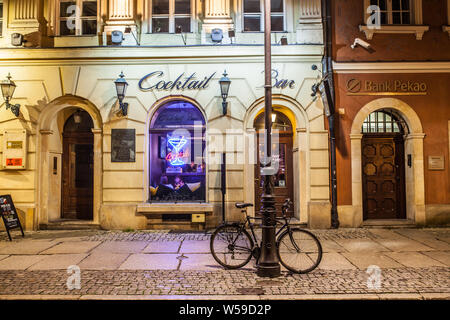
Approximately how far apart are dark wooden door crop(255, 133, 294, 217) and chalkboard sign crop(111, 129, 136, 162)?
4079mm

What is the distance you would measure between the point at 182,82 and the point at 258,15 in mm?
3396

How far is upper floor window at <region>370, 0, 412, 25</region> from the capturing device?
10500 mm

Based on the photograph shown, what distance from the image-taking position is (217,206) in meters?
10.0

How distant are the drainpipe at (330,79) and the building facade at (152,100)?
0.20 metres

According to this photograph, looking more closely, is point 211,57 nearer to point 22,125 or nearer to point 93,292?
point 22,125

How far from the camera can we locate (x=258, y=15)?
418 inches

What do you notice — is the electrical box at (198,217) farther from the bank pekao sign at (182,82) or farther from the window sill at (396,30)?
the window sill at (396,30)

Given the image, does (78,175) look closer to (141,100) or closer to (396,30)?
(141,100)

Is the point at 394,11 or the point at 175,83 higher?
the point at 394,11

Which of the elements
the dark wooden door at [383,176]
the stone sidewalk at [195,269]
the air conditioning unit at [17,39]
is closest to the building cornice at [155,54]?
the air conditioning unit at [17,39]

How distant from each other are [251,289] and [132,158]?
633cm

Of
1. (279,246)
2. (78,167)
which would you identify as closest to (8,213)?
(78,167)

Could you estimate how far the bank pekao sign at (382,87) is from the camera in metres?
10.2
